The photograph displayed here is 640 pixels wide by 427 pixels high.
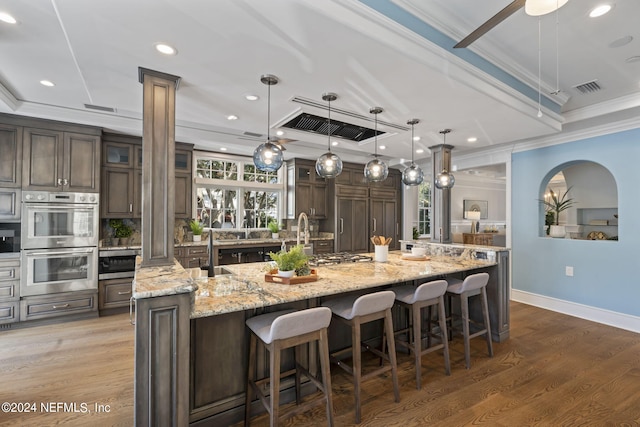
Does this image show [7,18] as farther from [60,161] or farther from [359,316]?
[359,316]

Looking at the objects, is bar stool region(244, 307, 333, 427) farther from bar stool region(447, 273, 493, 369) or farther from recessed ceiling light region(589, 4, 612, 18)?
recessed ceiling light region(589, 4, 612, 18)

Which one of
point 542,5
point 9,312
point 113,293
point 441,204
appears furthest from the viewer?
point 441,204

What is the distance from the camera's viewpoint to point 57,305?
386cm

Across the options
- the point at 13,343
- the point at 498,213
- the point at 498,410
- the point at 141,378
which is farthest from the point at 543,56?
the point at 498,213

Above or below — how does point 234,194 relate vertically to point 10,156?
below

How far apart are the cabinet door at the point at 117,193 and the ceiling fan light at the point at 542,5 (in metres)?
4.94

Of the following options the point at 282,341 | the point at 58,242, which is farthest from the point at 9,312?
the point at 282,341

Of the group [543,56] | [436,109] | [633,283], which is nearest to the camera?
[543,56]

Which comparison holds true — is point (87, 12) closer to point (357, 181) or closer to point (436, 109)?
point (436, 109)

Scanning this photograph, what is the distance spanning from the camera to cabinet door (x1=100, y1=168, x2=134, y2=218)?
435cm

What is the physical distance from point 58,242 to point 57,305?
0.81m

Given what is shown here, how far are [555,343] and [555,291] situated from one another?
1522 mm

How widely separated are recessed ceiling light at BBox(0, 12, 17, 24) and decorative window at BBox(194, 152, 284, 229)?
3455 mm

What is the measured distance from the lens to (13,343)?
328cm
